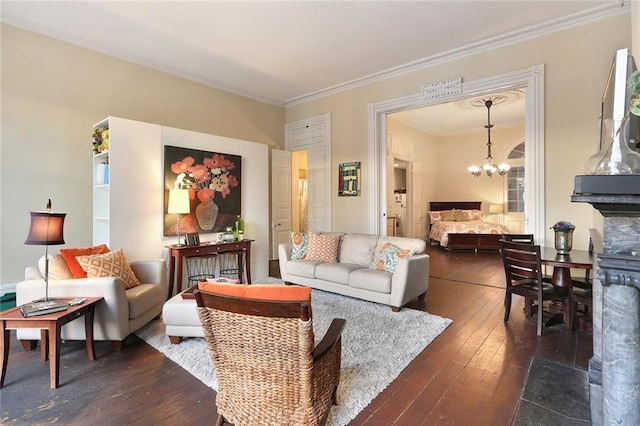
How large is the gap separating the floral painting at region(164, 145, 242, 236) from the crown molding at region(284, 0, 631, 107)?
265cm

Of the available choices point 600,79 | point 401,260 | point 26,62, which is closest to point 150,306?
point 401,260

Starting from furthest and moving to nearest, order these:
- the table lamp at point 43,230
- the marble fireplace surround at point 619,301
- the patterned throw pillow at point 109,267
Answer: the patterned throw pillow at point 109,267
the table lamp at point 43,230
the marble fireplace surround at point 619,301

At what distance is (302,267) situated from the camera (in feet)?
14.8

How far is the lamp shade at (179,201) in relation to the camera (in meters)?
4.20

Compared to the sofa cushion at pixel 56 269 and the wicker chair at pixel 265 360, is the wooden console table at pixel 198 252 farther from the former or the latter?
the wicker chair at pixel 265 360

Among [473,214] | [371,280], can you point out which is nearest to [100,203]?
[371,280]

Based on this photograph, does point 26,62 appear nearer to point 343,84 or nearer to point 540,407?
point 343,84

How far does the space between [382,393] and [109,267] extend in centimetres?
280

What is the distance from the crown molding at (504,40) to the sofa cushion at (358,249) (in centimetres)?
284

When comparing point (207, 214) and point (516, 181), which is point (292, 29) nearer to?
point (207, 214)

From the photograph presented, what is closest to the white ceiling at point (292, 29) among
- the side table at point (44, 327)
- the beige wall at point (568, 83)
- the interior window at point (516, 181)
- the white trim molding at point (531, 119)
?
the beige wall at point (568, 83)

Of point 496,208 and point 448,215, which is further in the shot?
point 496,208

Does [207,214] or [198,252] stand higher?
[207,214]

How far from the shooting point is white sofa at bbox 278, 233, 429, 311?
3.58m
